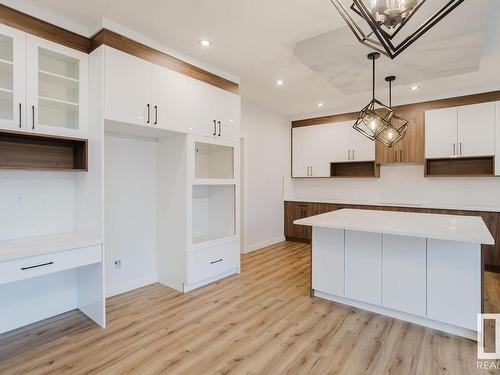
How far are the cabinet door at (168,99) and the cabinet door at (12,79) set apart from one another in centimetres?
105

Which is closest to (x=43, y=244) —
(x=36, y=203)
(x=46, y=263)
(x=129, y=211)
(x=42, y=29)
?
(x=46, y=263)

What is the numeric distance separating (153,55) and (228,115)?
3.79ft

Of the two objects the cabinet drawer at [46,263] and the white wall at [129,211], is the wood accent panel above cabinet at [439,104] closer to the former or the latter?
the white wall at [129,211]

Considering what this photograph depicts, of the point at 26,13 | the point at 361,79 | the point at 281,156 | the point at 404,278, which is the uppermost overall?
the point at 26,13

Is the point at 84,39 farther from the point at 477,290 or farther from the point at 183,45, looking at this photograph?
the point at 477,290

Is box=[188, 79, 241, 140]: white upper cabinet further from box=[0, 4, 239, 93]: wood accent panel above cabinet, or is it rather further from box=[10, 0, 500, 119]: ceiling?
box=[10, 0, 500, 119]: ceiling

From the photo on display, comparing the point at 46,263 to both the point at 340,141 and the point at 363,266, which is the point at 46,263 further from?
the point at 340,141

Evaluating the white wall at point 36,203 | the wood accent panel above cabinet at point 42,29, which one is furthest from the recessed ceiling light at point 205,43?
the white wall at point 36,203

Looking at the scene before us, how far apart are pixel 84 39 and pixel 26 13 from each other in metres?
0.45

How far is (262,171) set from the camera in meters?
5.43

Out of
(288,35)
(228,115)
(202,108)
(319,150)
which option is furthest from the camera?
(319,150)

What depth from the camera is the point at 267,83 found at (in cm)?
413

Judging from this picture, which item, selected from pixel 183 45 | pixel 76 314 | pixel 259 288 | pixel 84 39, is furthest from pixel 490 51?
pixel 76 314

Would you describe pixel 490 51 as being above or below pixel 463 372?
above
